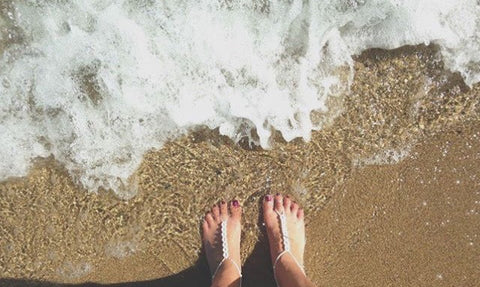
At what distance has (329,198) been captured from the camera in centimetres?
324

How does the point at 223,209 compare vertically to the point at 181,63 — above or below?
below

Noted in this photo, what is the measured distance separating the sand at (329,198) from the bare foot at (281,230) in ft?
0.19

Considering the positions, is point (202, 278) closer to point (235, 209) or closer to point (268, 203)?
point (235, 209)

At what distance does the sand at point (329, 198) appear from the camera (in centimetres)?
319

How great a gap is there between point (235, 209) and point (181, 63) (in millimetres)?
930

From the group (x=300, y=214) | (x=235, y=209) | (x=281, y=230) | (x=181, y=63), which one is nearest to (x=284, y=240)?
(x=281, y=230)

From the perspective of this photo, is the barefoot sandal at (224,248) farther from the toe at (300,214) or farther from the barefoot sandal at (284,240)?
the toe at (300,214)

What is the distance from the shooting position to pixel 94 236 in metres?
3.29

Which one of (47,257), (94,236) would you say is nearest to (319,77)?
(94,236)

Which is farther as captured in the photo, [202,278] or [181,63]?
[202,278]

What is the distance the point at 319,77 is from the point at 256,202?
84 cm

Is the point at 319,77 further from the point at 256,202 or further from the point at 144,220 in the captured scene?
the point at 144,220

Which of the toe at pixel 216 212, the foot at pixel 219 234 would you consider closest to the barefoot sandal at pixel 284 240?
the foot at pixel 219 234

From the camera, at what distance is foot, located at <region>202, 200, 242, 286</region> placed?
331 centimetres
